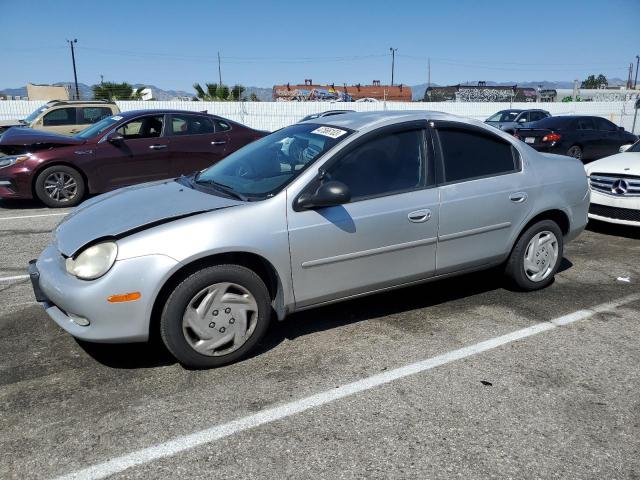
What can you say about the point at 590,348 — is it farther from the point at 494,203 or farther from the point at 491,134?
the point at 491,134

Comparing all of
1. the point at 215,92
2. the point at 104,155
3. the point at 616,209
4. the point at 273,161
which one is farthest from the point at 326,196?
the point at 215,92

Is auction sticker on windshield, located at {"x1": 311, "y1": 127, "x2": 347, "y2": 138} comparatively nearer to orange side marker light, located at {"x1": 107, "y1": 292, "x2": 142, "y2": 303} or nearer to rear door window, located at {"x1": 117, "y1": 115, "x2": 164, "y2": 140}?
orange side marker light, located at {"x1": 107, "y1": 292, "x2": 142, "y2": 303}

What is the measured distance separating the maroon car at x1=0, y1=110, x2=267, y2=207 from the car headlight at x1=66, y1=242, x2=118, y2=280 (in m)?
5.80

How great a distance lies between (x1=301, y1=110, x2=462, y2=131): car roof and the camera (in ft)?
12.6

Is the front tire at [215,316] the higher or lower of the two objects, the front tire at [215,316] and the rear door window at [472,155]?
the lower

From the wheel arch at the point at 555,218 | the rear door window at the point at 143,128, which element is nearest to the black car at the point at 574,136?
the rear door window at the point at 143,128

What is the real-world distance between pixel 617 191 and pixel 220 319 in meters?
5.59

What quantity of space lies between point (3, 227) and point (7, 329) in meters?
3.90

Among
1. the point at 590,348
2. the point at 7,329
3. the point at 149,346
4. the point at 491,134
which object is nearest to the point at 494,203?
the point at 491,134

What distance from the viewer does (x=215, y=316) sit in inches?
126

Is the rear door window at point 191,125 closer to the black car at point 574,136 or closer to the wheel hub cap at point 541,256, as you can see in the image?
the wheel hub cap at point 541,256

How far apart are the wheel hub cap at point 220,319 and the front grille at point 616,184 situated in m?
5.34

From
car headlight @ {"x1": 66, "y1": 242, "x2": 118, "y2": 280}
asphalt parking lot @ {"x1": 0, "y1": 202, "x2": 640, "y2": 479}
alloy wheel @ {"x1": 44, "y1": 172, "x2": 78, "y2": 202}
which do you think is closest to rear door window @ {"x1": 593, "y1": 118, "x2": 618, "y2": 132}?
asphalt parking lot @ {"x1": 0, "y1": 202, "x2": 640, "y2": 479}

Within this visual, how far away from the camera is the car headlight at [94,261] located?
2.99 meters
